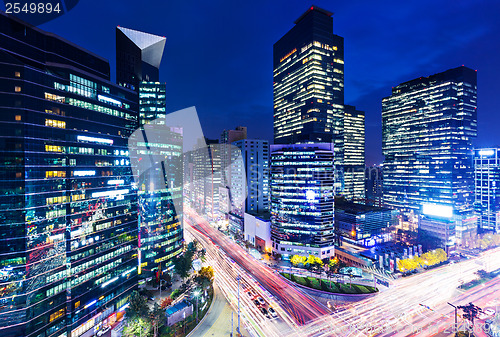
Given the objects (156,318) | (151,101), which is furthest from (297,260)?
(151,101)

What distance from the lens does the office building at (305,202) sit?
268 feet

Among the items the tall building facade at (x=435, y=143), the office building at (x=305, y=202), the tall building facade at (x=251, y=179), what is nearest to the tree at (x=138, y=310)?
the office building at (x=305, y=202)

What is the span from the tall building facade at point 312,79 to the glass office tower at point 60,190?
95928mm

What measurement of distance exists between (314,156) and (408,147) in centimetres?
8245

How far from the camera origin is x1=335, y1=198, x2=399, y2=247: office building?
300 ft

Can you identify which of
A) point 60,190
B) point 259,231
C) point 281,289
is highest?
point 60,190

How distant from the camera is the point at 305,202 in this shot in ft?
272

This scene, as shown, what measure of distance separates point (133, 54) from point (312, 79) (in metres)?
87.2

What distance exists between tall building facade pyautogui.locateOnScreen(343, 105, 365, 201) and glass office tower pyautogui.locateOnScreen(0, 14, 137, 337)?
498 feet

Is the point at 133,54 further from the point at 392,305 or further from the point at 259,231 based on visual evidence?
the point at 392,305

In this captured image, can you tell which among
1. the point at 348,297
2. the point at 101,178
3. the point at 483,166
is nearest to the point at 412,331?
the point at 348,297

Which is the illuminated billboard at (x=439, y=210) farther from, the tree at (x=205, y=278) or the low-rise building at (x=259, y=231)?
the tree at (x=205, y=278)

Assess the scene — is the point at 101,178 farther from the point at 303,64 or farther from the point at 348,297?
the point at 303,64

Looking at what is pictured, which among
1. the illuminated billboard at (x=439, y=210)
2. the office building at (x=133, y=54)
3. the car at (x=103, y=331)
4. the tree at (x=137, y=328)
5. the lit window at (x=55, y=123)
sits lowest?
the car at (x=103, y=331)
